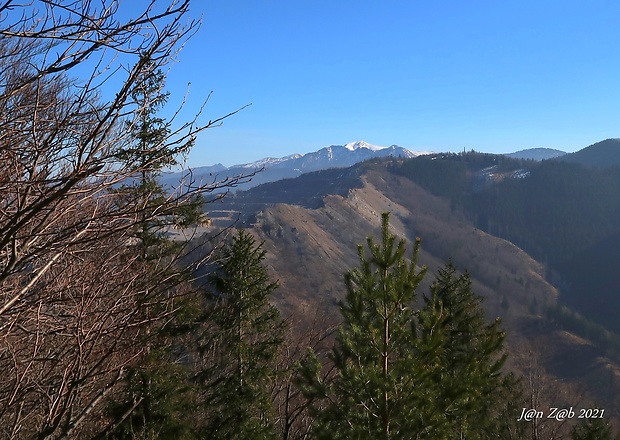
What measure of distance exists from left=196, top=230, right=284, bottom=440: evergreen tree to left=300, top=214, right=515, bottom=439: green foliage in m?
4.71

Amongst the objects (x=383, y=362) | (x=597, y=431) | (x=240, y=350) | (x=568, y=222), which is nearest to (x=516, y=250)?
(x=568, y=222)

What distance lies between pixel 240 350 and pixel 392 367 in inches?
226

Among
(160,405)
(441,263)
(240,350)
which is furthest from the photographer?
(441,263)

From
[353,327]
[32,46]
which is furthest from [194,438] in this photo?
[32,46]

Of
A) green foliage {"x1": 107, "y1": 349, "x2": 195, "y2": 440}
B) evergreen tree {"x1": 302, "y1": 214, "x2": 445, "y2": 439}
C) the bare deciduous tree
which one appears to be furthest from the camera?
green foliage {"x1": 107, "y1": 349, "x2": 195, "y2": 440}

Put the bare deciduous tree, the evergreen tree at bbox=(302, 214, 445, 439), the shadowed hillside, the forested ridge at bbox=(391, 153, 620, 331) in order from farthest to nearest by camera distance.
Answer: the forested ridge at bbox=(391, 153, 620, 331) → the shadowed hillside → the evergreen tree at bbox=(302, 214, 445, 439) → the bare deciduous tree

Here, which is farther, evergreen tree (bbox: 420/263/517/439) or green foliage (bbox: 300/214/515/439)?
evergreen tree (bbox: 420/263/517/439)

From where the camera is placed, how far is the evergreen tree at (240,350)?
1114 cm

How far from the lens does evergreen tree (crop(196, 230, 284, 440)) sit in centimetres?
1114

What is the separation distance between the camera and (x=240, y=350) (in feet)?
36.8

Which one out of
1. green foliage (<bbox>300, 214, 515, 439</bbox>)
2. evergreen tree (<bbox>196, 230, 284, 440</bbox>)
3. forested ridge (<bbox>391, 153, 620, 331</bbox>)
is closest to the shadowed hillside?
forested ridge (<bbox>391, 153, 620, 331</bbox>)

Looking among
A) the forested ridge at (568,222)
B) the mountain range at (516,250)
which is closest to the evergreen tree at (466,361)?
the mountain range at (516,250)

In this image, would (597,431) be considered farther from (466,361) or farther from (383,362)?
(383,362)

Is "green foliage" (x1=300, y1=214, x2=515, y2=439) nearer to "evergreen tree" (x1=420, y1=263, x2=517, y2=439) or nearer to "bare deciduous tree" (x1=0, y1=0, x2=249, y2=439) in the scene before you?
"evergreen tree" (x1=420, y1=263, x2=517, y2=439)
